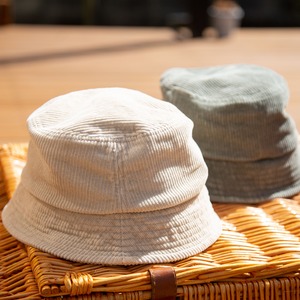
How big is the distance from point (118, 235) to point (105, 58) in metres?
2.46

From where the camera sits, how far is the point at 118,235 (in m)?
1.18

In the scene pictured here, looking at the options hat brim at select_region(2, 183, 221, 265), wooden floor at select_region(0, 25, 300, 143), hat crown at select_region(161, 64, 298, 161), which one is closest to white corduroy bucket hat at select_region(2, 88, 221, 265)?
hat brim at select_region(2, 183, 221, 265)

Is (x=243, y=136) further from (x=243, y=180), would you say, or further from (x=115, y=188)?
(x=115, y=188)

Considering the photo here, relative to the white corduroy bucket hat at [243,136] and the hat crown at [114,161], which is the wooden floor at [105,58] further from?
the hat crown at [114,161]

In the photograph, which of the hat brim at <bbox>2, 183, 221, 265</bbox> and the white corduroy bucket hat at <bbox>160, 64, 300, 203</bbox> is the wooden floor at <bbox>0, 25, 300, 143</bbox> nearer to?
the white corduroy bucket hat at <bbox>160, 64, 300, 203</bbox>

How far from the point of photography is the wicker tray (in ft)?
3.72

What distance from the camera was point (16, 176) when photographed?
1.56 metres

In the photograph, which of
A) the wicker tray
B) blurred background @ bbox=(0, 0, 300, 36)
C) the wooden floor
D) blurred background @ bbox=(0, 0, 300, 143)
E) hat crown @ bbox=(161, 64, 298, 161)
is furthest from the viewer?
blurred background @ bbox=(0, 0, 300, 36)

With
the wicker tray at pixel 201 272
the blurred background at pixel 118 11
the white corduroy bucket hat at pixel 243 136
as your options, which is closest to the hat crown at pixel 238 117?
the white corduroy bucket hat at pixel 243 136

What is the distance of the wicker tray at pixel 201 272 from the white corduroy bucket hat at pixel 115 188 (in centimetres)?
3

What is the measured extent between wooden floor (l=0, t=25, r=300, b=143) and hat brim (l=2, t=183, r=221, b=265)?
3.74ft

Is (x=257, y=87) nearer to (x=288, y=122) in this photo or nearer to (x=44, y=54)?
(x=288, y=122)

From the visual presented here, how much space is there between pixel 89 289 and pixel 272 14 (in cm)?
411

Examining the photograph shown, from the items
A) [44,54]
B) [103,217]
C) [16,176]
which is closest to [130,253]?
[103,217]
